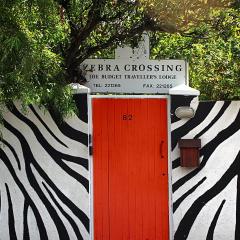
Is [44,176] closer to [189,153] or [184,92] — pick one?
[189,153]

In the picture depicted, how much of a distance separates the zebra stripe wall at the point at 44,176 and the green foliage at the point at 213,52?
2.49 metres

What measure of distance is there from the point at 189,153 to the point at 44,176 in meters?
2.03

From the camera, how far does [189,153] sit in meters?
A: 7.25

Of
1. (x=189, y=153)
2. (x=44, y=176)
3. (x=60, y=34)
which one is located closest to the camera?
(x=60, y=34)

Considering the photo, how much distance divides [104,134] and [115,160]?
40 centimetres

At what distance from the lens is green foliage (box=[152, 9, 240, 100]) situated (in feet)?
26.8

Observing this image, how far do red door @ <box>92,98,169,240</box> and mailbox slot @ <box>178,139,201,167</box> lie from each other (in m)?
0.29

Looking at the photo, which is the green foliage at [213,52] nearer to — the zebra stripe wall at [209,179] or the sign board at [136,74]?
the sign board at [136,74]

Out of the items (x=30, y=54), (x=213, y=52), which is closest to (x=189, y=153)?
(x=213, y=52)

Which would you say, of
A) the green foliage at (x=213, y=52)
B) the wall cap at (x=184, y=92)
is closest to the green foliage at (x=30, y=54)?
the wall cap at (x=184, y=92)

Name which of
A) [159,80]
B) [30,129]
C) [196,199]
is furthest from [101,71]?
[196,199]

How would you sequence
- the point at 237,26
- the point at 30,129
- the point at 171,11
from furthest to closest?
1. the point at 237,26
2. the point at 30,129
3. the point at 171,11

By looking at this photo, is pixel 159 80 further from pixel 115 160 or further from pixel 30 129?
pixel 30 129

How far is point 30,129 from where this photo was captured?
7.36 metres
